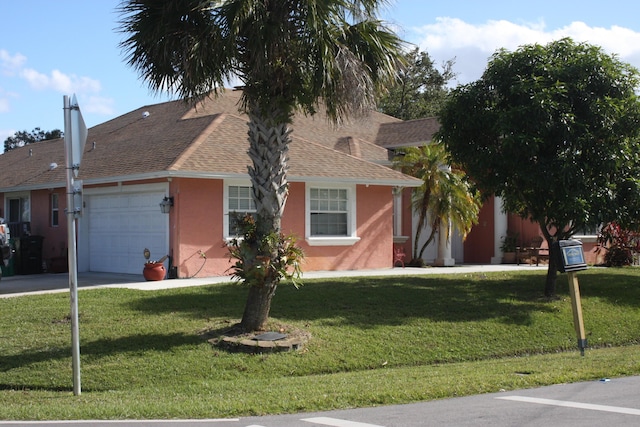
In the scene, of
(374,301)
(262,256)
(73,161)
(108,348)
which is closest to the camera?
(73,161)

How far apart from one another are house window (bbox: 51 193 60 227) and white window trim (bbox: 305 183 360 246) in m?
8.10

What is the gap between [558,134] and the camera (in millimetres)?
15562

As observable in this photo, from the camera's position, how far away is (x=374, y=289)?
1675cm

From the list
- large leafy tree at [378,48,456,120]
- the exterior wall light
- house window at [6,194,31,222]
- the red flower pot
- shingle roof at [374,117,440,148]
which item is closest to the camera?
the red flower pot

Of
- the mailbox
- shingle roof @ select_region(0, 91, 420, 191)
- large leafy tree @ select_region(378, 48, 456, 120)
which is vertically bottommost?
the mailbox

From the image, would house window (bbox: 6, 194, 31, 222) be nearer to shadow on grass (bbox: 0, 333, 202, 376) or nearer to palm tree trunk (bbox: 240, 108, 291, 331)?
shadow on grass (bbox: 0, 333, 202, 376)

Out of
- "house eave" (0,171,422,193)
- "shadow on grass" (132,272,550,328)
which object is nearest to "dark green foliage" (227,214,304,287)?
"shadow on grass" (132,272,550,328)

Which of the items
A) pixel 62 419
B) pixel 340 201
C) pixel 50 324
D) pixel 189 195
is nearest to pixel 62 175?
pixel 189 195

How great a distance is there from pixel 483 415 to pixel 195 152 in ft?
44.0

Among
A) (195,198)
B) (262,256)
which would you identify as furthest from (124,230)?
(262,256)

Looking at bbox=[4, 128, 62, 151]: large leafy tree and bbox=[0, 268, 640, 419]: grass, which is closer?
bbox=[0, 268, 640, 419]: grass

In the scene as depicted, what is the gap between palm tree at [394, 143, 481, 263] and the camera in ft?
76.5

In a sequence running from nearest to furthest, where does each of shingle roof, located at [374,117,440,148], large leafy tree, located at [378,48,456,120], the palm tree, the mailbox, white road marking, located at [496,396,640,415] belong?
white road marking, located at [496,396,640,415]
the mailbox
the palm tree
shingle roof, located at [374,117,440,148]
large leafy tree, located at [378,48,456,120]

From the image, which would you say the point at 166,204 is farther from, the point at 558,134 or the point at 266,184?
the point at 558,134
